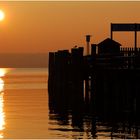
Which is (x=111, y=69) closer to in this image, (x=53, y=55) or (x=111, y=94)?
(x=111, y=94)

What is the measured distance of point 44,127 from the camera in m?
34.4

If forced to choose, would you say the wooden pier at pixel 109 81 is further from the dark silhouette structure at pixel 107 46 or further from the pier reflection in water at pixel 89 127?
the pier reflection in water at pixel 89 127

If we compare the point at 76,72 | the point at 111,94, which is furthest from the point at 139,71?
the point at 76,72

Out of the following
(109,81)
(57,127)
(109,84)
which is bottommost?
(57,127)

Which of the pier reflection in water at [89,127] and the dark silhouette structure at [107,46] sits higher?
the dark silhouette structure at [107,46]

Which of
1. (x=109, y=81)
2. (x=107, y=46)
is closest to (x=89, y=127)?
(x=109, y=81)

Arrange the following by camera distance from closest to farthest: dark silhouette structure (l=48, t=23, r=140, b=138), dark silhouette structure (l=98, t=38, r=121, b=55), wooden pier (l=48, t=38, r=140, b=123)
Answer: dark silhouette structure (l=48, t=23, r=140, b=138)
wooden pier (l=48, t=38, r=140, b=123)
dark silhouette structure (l=98, t=38, r=121, b=55)

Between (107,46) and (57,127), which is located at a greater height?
(107,46)

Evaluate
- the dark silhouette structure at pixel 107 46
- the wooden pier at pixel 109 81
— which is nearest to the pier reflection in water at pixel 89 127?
the wooden pier at pixel 109 81

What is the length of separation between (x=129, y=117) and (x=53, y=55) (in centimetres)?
2207

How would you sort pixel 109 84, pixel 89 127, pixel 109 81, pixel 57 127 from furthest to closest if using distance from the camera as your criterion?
pixel 109 84 < pixel 109 81 < pixel 57 127 < pixel 89 127

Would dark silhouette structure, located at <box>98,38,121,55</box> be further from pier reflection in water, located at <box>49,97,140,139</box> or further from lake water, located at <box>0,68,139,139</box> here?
pier reflection in water, located at <box>49,97,140,139</box>

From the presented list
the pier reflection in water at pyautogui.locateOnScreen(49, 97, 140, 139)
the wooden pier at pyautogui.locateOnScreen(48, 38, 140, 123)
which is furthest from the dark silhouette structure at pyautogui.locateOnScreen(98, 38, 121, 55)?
the pier reflection in water at pyautogui.locateOnScreen(49, 97, 140, 139)

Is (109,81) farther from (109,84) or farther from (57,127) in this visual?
(57,127)
